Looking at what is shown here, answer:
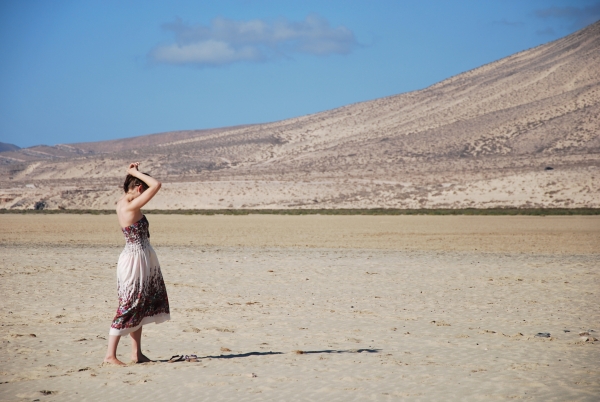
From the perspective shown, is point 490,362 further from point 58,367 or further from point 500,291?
point 500,291

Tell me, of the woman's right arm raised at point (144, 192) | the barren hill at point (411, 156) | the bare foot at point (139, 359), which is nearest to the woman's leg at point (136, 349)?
the bare foot at point (139, 359)

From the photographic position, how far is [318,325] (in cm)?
980

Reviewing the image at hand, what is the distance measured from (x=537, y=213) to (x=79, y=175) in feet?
213

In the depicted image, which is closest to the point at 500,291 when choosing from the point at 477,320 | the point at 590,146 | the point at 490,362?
the point at 477,320

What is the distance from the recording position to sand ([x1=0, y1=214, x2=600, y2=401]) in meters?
6.74

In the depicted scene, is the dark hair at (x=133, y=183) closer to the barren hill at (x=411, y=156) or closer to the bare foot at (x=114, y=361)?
the bare foot at (x=114, y=361)

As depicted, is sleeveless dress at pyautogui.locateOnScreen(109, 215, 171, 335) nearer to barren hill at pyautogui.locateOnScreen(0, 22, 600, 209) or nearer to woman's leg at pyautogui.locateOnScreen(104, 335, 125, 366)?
woman's leg at pyautogui.locateOnScreen(104, 335, 125, 366)

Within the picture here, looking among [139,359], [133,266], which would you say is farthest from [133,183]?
[139,359]

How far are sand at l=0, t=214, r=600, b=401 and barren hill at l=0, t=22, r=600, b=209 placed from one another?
38285 millimetres

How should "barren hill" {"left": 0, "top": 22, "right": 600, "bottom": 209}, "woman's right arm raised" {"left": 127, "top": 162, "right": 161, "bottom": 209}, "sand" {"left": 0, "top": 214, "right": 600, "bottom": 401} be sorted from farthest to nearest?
"barren hill" {"left": 0, "top": 22, "right": 600, "bottom": 209} < "woman's right arm raised" {"left": 127, "top": 162, "right": 161, "bottom": 209} < "sand" {"left": 0, "top": 214, "right": 600, "bottom": 401}

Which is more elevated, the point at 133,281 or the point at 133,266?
the point at 133,266

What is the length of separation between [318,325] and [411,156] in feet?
231

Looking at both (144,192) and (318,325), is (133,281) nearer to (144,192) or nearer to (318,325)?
(144,192)

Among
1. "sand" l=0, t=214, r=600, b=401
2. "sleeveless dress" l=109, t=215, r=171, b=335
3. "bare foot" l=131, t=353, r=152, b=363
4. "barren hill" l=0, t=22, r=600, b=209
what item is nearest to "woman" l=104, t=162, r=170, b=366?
"sleeveless dress" l=109, t=215, r=171, b=335
